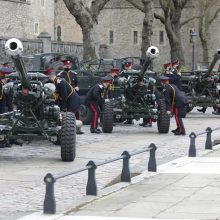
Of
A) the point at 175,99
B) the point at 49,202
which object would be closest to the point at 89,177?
the point at 49,202

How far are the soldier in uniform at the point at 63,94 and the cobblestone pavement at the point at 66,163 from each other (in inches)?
38.3

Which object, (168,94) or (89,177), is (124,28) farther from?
(89,177)

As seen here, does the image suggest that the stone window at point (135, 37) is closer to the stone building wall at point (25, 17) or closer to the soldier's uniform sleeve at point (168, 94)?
the stone building wall at point (25, 17)

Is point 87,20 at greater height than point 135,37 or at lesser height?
lesser

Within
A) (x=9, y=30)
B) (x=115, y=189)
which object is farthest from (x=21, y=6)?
(x=115, y=189)

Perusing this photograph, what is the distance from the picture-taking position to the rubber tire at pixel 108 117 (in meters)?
24.6

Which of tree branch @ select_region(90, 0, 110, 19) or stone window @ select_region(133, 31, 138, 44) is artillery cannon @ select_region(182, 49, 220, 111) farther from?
stone window @ select_region(133, 31, 138, 44)

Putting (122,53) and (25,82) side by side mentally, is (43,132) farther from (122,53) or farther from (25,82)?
(122,53)

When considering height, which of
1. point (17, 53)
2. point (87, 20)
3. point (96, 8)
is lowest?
point (17, 53)

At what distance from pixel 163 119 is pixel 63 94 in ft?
17.6

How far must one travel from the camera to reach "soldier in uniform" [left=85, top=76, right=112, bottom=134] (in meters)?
24.7

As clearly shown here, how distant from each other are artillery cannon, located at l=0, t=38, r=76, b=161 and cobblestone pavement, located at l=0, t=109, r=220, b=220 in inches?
17.1

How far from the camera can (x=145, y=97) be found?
2525 cm

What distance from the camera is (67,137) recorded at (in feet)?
56.6
